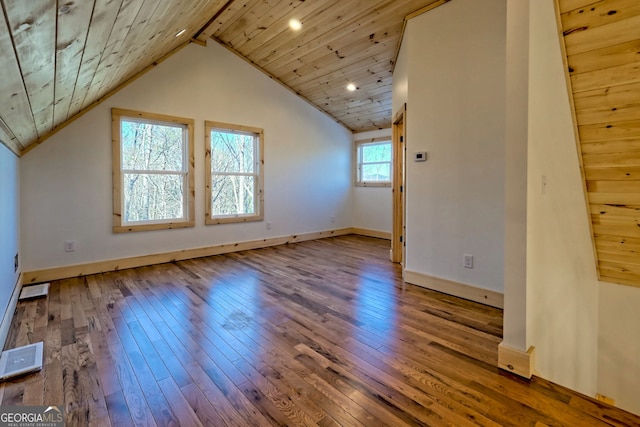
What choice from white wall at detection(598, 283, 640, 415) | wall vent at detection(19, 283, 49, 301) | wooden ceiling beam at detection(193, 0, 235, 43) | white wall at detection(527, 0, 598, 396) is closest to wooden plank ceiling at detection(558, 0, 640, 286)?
white wall at detection(527, 0, 598, 396)

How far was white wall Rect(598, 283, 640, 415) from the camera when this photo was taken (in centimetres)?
269

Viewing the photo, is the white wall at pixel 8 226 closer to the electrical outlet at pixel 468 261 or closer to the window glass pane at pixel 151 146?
the window glass pane at pixel 151 146

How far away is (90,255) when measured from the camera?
3.92 meters

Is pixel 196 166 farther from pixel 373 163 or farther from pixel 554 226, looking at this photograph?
pixel 554 226

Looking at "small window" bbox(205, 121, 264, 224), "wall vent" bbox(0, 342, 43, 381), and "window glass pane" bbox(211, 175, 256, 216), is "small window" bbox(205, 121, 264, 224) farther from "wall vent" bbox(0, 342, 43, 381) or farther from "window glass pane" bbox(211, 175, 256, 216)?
"wall vent" bbox(0, 342, 43, 381)

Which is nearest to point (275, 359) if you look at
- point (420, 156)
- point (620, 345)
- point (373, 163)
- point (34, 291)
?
point (420, 156)

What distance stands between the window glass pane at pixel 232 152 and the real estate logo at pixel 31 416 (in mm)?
3832

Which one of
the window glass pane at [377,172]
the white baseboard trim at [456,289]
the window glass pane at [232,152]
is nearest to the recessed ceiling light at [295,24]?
the window glass pane at [232,152]

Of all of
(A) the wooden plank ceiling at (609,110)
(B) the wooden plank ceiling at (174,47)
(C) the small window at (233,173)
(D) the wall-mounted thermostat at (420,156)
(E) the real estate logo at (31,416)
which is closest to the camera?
(B) the wooden plank ceiling at (174,47)

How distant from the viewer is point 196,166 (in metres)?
4.75

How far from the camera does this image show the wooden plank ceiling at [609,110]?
1.77 metres

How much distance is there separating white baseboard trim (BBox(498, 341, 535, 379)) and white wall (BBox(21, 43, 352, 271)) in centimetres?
417

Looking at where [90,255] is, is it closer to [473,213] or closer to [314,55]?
[314,55]

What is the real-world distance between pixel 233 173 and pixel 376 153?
3.08m
